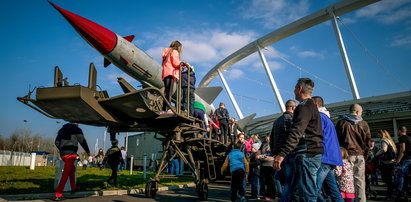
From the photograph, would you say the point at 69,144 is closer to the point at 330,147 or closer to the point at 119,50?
the point at 119,50

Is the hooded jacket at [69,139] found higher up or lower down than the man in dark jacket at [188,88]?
lower down

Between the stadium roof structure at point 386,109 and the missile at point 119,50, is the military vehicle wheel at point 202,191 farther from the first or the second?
the stadium roof structure at point 386,109

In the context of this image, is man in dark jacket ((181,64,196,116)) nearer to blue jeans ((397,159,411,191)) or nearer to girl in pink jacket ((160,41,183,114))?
girl in pink jacket ((160,41,183,114))

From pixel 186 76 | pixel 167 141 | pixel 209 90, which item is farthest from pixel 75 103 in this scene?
pixel 209 90

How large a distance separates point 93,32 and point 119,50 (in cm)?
100

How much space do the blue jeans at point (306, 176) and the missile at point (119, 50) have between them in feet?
19.0

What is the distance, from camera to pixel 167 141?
6.03 meters

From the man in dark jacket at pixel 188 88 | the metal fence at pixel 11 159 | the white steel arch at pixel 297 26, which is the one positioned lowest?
the metal fence at pixel 11 159

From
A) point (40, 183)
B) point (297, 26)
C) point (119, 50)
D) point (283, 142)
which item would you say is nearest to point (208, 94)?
point (119, 50)

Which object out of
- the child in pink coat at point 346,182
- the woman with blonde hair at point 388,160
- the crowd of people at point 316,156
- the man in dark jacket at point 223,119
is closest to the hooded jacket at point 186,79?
the crowd of people at point 316,156

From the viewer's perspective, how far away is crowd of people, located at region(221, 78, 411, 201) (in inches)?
117

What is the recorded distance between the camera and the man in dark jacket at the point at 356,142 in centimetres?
478

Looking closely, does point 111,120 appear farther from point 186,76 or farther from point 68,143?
point 186,76

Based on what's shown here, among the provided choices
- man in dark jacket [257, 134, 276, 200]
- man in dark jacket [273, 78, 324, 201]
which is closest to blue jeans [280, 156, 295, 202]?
man in dark jacket [273, 78, 324, 201]
